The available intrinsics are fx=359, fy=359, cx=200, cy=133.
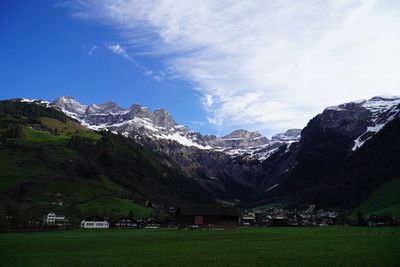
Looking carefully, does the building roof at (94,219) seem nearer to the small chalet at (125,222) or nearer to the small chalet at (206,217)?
the small chalet at (125,222)

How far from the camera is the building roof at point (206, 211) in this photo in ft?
444

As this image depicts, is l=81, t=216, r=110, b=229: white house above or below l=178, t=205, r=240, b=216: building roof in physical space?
below

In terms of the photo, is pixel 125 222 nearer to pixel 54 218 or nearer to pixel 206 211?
pixel 54 218

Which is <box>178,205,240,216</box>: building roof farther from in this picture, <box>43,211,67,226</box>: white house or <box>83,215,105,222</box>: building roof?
<box>43,211,67,226</box>: white house

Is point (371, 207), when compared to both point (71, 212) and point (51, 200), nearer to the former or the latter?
point (71, 212)

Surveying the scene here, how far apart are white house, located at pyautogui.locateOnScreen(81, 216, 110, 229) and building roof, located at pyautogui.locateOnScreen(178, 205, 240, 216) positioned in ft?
126

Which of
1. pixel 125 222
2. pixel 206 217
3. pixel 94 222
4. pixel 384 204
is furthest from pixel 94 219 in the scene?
pixel 384 204

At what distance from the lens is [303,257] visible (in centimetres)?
3050

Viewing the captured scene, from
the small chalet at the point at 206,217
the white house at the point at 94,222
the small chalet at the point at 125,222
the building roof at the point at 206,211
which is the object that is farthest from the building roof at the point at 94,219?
the small chalet at the point at 206,217

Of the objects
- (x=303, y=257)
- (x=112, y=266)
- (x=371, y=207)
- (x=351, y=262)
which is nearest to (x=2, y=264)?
(x=112, y=266)

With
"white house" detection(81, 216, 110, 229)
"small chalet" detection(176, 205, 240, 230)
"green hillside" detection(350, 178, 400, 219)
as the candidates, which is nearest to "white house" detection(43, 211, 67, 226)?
"white house" detection(81, 216, 110, 229)

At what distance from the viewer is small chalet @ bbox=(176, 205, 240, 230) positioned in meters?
134

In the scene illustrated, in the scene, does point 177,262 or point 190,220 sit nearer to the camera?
point 177,262

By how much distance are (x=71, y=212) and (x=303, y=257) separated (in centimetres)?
15468
